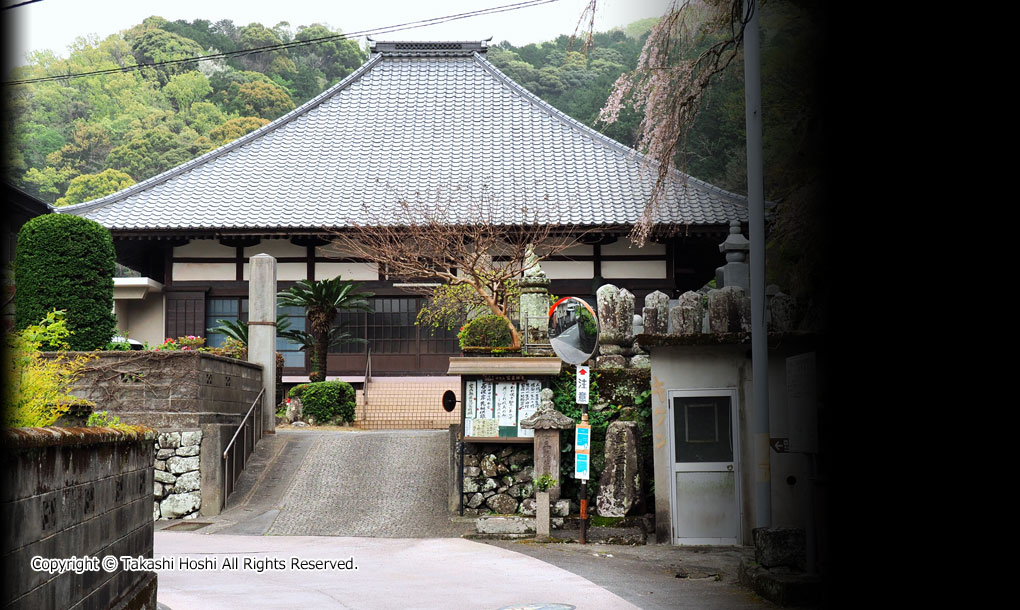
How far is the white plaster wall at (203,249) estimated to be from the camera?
22047 mm

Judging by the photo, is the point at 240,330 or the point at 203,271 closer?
the point at 240,330

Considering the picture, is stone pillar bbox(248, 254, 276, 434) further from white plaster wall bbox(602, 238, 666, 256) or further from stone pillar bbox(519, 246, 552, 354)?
white plaster wall bbox(602, 238, 666, 256)

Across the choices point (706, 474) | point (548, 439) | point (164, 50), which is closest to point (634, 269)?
point (548, 439)

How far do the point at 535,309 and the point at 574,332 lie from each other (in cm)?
128

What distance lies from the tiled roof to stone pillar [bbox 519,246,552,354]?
6599 millimetres

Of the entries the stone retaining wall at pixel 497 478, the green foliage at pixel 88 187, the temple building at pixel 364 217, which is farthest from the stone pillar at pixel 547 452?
the green foliage at pixel 88 187

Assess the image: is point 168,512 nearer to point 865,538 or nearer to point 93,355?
point 93,355

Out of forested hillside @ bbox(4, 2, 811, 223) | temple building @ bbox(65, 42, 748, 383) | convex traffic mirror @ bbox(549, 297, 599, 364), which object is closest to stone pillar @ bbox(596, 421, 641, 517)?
convex traffic mirror @ bbox(549, 297, 599, 364)

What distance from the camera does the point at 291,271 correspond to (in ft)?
72.4

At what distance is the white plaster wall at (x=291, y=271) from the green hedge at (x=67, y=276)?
8.70 meters

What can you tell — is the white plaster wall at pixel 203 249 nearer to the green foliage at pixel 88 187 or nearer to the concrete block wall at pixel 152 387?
the concrete block wall at pixel 152 387

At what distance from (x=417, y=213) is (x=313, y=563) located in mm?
12958

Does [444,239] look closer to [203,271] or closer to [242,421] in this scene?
[203,271]

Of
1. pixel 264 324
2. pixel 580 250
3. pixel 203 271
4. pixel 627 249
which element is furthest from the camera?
pixel 203 271
